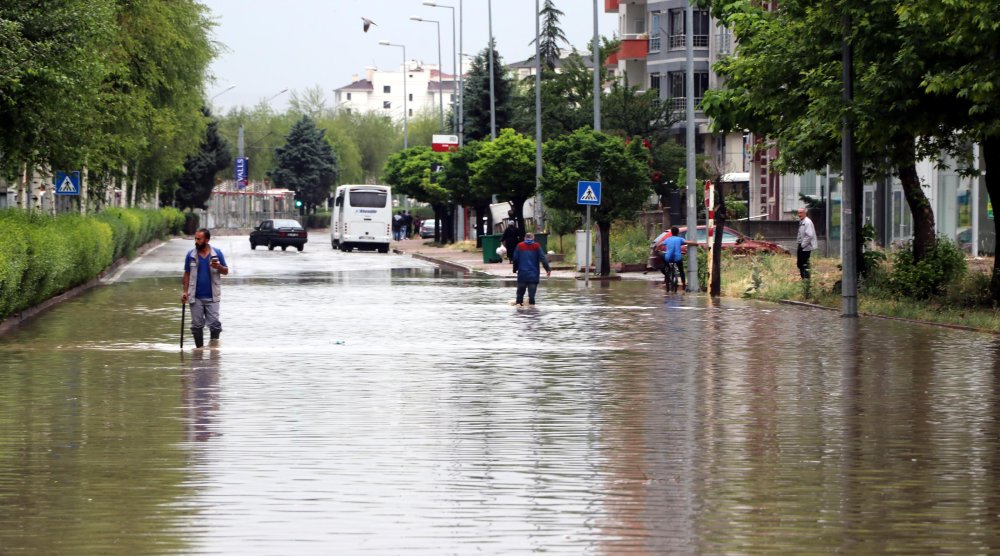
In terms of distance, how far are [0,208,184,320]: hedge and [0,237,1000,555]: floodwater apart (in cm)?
119

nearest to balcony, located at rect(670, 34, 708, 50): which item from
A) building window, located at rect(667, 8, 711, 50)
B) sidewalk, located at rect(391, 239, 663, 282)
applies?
building window, located at rect(667, 8, 711, 50)

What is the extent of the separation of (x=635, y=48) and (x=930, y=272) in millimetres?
60274

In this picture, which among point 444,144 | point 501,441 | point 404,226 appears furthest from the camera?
point 404,226

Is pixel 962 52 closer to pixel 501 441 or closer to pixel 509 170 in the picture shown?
pixel 501 441

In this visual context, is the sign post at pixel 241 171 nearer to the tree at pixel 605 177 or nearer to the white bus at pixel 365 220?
the white bus at pixel 365 220

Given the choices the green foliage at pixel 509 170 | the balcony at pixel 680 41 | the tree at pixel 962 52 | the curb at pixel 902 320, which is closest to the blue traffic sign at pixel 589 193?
the curb at pixel 902 320

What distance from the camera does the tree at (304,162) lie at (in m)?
146

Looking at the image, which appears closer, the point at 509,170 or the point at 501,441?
the point at 501,441

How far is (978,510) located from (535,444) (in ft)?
11.7

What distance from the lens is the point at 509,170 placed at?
65.0 metres

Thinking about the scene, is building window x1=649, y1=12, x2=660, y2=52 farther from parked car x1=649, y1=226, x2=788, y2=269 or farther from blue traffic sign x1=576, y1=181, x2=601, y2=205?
blue traffic sign x1=576, y1=181, x2=601, y2=205

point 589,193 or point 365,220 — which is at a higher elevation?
point 589,193

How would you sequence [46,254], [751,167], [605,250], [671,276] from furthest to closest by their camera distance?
[751,167]
[605,250]
[671,276]
[46,254]

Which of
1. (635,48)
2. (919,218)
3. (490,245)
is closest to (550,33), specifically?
(635,48)
